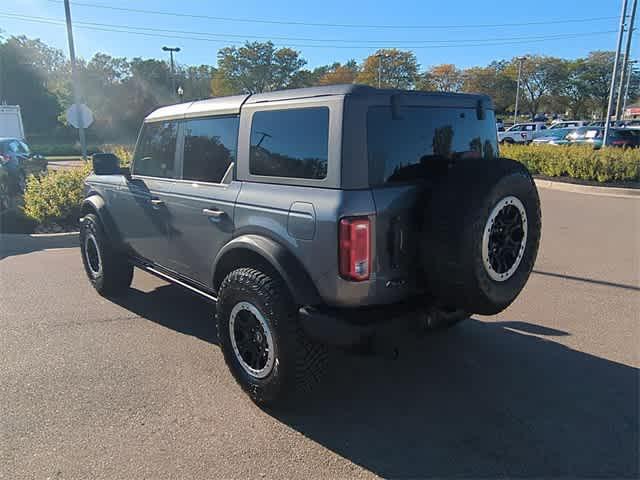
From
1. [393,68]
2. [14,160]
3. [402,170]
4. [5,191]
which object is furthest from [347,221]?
[393,68]

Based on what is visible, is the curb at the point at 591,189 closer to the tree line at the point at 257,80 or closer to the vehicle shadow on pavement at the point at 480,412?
the vehicle shadow on pavement at the point at 480,412

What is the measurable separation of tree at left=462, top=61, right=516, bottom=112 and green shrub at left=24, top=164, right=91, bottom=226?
63808 mm

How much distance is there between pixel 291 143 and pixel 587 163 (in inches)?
506

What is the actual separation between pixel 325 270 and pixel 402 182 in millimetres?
695

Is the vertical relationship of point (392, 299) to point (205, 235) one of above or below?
below

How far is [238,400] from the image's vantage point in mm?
3182

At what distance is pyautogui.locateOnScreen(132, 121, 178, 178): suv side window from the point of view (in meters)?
4.01

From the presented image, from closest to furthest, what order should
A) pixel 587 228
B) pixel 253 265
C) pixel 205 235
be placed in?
pixel 253 265 → pixel 205 235 → pixel 587 228

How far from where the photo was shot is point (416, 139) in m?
2.86

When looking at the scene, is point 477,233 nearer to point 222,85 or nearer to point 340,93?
point 340,93

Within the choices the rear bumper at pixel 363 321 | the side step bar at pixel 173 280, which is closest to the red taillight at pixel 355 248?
the rear bumper at pixel 363 321

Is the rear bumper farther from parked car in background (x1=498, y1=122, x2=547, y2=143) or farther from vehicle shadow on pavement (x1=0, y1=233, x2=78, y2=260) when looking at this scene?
parked car in background (x1=498, y1=122, x2=547, y2=143)

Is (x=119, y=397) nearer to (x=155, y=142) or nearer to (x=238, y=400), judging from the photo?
(x=238, y=400)

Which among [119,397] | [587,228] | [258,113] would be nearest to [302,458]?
[119,397]
